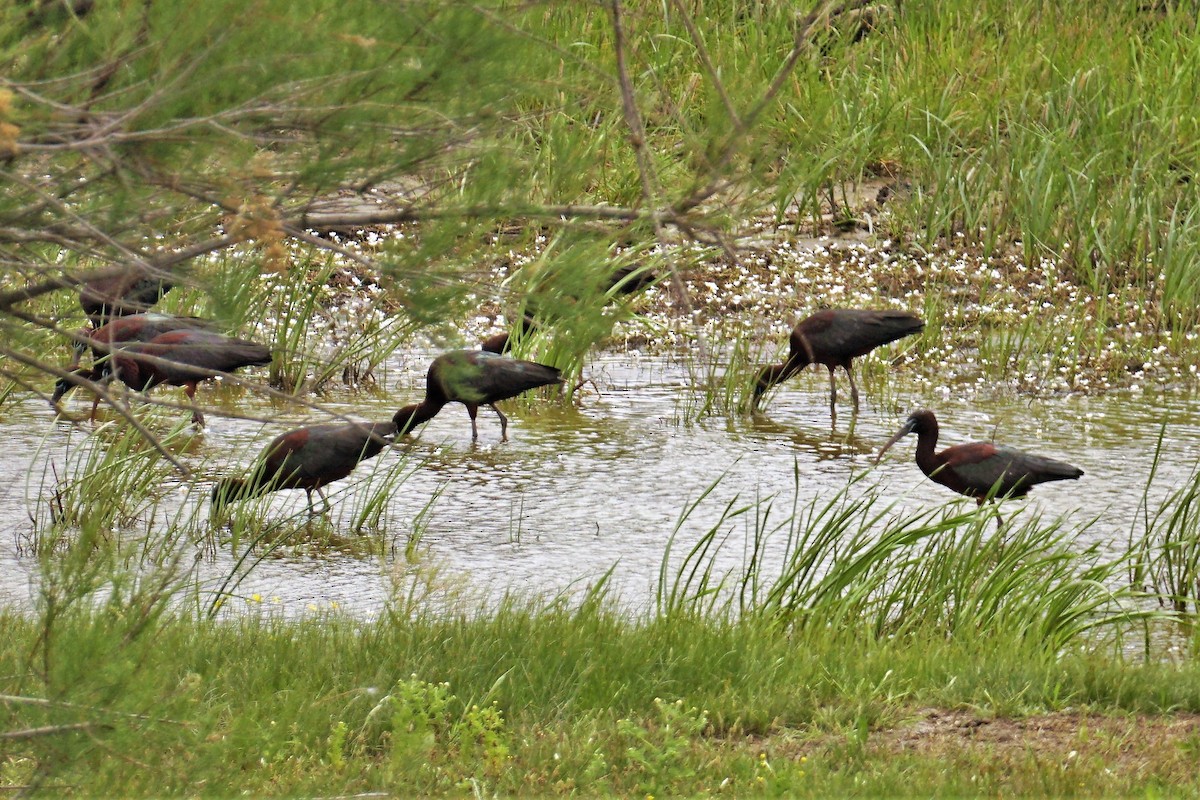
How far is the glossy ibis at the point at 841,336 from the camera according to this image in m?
9.04

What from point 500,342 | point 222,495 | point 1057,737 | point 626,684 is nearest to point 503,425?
point 500,342

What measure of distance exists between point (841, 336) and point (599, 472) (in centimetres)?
212

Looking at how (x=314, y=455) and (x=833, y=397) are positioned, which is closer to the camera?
(x=314, y=455)

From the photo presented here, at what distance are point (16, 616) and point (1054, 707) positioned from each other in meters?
3.15

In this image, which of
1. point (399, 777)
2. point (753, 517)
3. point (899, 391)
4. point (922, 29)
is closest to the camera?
point (399, 777)

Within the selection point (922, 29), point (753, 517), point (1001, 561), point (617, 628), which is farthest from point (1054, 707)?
point (922, 29)

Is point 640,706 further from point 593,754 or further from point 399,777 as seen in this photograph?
point 399,777

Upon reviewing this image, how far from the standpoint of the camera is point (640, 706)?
430 cm

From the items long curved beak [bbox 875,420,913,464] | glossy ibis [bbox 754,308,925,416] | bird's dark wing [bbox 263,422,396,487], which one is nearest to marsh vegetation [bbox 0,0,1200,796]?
long curved beak [bbox 875,420,913,464]

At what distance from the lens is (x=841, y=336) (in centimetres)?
908

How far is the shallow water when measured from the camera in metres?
6.12

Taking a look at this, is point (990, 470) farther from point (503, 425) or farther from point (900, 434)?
point (503, 425)

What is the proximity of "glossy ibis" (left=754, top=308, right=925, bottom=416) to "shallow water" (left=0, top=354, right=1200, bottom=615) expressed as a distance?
26cm

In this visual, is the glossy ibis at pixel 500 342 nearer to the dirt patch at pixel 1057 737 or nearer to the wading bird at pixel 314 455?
the wading bird at pixel 314 455
